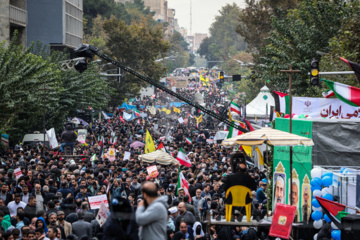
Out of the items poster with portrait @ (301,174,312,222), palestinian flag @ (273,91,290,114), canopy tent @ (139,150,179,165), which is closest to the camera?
poster with portrait @ (301,174,312,222)

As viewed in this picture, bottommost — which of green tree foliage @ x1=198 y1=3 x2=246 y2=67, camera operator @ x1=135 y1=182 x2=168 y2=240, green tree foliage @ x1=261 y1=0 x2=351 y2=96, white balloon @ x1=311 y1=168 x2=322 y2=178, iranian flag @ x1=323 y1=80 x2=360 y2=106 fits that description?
white balloon @ x1=311 y1=168 x2=322 y2=178

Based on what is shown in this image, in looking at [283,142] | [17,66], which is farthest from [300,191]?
[17,66]

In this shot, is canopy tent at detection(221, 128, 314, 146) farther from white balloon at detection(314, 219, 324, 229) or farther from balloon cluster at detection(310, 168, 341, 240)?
white balloon at detection(314, 219, 324, 229)

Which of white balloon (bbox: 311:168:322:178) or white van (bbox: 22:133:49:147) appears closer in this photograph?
white balloon (bbox: 311:168:322:178)

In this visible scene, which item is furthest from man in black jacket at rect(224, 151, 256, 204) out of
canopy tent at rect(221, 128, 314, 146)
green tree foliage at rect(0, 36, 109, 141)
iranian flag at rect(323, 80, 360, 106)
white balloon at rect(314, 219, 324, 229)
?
green tree foliage at rect(0, 36, 109, 141)

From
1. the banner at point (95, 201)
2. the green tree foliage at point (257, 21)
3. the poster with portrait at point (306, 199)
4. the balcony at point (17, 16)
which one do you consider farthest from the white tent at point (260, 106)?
the banner at point (95, 201)

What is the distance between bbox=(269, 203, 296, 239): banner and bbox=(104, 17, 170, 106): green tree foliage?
4220 centimetres

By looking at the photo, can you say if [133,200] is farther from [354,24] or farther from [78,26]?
[78,26]

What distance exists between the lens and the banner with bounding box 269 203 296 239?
34.0 ft

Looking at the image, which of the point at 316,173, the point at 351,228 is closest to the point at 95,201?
the point at 316,173

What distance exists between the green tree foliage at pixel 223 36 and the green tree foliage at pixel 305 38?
420 feet

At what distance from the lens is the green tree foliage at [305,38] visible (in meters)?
27.7

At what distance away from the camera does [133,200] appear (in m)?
13.7

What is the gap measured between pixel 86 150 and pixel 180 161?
755cm
